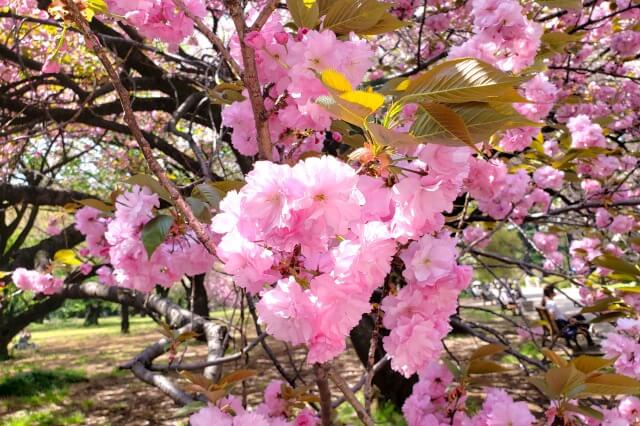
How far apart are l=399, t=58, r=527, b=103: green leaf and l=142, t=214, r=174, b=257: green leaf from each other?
0.62 m

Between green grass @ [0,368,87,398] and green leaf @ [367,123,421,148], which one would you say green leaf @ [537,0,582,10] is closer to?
green leaf @ [367,123,421,148]

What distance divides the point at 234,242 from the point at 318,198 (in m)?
0.15

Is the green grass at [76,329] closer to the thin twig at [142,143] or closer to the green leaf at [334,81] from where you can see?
the thin twig at [142,143]

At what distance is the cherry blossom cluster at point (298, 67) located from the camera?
89 cm

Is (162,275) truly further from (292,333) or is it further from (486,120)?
(486,120)

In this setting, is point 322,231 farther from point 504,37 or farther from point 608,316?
point 608,316

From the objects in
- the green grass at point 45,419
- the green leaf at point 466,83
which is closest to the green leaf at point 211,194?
the green leaf at point 466,83

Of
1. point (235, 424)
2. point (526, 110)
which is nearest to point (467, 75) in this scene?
point (235, 424)

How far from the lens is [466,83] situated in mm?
675

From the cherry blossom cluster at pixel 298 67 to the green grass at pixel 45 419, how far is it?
5.61 metres

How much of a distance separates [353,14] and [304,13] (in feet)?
0.33

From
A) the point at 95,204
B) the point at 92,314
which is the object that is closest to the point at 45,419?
the point at 95,204

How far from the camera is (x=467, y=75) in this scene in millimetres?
675

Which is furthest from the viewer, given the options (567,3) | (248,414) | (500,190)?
(500,190)
